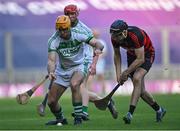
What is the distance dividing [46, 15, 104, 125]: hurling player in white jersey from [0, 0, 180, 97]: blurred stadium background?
15.0m

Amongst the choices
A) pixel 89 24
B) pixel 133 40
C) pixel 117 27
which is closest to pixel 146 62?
pixel 133 40

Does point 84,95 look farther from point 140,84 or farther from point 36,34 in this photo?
point 36,34

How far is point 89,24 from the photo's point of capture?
113 feet

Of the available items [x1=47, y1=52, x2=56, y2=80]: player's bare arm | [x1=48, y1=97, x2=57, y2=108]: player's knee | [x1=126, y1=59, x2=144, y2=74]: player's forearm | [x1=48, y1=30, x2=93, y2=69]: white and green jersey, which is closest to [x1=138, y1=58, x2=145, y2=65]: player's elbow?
[x1=126, y1=59, x2=144, y2=74]: player's forearm

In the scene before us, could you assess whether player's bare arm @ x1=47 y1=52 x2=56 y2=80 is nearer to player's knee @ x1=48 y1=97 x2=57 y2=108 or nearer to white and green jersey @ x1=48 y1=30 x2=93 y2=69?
white and green jersey @ x1=48 y1=30 x2=93 y2=69

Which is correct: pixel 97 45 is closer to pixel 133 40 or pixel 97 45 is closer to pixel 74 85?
pixel 133 40

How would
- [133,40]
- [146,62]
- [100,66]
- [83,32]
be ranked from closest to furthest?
[83,32] < [133,40] < [146,62] < [100,66]

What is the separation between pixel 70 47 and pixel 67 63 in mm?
386

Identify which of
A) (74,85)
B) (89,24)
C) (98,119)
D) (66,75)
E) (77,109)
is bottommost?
(98,119)

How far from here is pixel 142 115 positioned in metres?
20.6

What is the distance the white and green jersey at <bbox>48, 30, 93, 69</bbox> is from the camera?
17297 millimetres

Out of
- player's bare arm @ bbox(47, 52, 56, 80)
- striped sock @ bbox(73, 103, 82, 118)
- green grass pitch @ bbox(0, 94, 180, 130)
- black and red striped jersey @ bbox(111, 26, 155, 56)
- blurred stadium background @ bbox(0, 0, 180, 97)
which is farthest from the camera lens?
blurred stadium background @ bbox(0, 0, 180, 97)

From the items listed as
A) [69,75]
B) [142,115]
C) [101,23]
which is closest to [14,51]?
[101,23]

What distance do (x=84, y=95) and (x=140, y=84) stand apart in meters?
2.01
